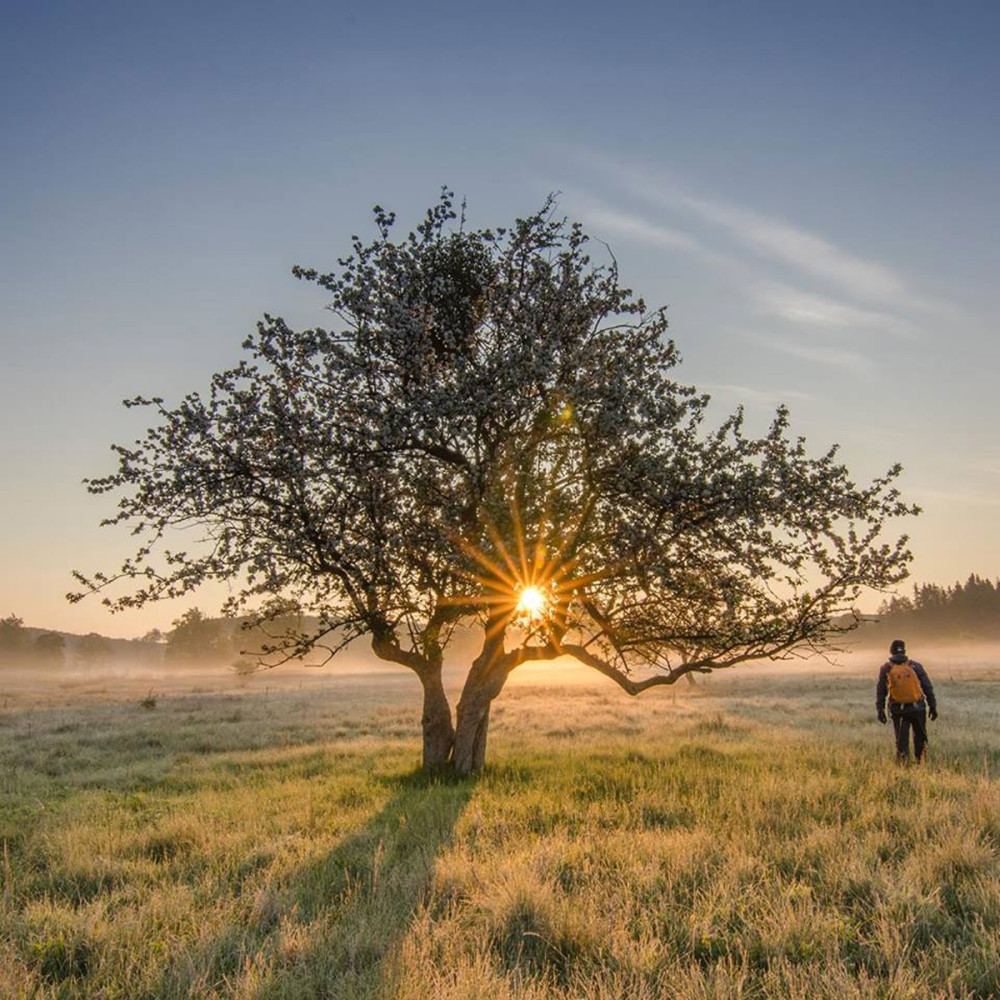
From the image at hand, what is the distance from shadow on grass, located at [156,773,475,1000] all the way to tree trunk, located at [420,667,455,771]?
5.90m

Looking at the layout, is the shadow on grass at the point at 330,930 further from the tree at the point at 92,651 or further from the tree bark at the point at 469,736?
the tree at the point at 92,651

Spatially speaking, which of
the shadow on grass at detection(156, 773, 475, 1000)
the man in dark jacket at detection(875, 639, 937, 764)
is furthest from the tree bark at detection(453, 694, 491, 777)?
the man in dark jacket at detection(875, 639, 937, 764)

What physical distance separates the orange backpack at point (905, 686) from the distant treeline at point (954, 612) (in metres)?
159

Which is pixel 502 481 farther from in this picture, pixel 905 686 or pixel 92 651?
pixel 92 651

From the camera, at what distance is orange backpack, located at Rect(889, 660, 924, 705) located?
15719 millimetres

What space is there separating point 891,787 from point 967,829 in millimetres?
3597

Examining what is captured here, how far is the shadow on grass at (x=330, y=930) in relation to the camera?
5215 mm

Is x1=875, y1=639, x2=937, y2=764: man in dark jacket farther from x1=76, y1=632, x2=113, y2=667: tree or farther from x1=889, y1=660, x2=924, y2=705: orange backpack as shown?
x1=76, y1=632, x2=113, y2=667: tree

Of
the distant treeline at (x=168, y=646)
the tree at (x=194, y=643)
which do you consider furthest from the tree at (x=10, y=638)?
the tree at (x=194, y=643)

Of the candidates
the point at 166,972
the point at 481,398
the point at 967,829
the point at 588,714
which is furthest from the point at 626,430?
the point at 588,714

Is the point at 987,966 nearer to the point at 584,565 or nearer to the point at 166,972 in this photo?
the point at 166,972

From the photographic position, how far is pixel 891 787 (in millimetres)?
12352

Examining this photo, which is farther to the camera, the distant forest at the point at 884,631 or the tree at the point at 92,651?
the tree at the point at 92,651

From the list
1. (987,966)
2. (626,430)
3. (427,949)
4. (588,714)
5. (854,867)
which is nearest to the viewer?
(987,966)
